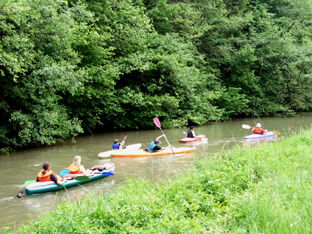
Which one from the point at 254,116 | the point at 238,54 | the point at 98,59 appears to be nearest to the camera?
the point at 98,59

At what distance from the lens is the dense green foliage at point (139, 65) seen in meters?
11.0

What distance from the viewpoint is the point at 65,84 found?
11.1m

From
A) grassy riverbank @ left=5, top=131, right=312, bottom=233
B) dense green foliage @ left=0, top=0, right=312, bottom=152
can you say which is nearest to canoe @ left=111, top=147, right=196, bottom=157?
dense green foliage @ left=0, top=0, right=312, bottom=152

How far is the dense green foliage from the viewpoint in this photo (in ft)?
36.2

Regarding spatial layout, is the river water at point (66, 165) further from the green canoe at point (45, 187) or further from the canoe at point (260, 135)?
the canoe at point (260, 135)

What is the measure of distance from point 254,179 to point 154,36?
17255 millimetres

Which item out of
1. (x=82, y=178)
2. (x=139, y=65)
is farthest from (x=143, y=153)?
(x=139, y=65)

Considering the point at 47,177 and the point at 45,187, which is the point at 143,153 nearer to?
the point at 47,177

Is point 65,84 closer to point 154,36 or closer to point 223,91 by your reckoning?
point 154,36

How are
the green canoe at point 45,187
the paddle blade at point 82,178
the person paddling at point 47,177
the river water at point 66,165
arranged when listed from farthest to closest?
the paddle blade at point 82,178 < the person paddling at point 47,177 < the green canoe at point 45,187 < the river water at point 66,165

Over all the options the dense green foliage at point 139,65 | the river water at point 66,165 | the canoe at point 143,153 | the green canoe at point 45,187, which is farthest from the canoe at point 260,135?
the green canoe at point 45,187

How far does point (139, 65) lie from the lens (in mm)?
17438

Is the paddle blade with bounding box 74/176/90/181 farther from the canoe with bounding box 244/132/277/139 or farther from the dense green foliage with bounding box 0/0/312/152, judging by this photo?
the canoe with bounding box 244/132/277/139

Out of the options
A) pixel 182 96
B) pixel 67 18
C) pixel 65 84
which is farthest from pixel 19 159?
pixel 182 96
